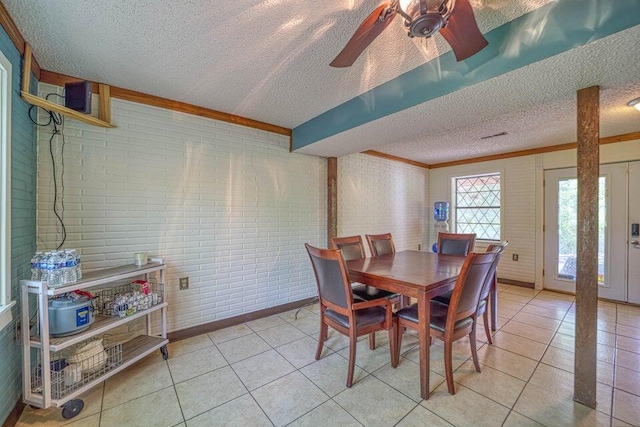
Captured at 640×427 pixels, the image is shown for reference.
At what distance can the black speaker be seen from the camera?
2010mm

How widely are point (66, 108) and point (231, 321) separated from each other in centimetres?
237

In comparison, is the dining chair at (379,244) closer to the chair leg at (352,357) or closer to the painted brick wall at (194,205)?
the painted brick wall at (194,205)

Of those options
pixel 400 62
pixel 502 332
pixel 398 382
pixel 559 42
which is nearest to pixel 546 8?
pixel 559 42

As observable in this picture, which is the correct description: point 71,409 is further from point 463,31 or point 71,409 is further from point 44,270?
point 463,31

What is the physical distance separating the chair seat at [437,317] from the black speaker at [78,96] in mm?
2881

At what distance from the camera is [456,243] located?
3.43 metres

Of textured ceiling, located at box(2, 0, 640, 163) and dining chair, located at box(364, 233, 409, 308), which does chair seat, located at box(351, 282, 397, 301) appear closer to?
dining chair, located at box(364, 233, 409, 308)

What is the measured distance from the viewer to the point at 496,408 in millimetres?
1704

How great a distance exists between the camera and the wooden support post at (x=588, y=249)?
66.1 inches

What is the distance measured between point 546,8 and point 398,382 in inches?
98.2

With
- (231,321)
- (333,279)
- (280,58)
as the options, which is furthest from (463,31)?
(231,321)

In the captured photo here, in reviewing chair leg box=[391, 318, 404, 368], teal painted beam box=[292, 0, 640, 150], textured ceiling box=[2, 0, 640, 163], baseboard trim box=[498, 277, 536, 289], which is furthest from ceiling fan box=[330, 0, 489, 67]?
baseboard trim box=[498, 277, 536, 289]

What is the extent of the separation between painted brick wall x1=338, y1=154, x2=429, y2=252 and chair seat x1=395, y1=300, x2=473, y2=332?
2.03 metres

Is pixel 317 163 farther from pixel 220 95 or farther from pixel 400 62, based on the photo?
pixel 400 62
